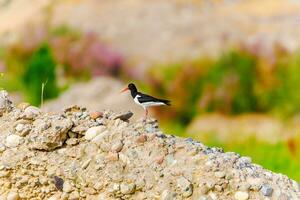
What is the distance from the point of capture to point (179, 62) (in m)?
15.5

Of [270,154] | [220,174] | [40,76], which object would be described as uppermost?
[40,76]

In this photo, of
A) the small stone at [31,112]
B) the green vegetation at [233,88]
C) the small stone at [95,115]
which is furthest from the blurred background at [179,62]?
the small stone at [31,112]

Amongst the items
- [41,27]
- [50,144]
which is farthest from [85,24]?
[50,144]

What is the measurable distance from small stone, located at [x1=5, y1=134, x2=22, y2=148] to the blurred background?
4879 millimetres

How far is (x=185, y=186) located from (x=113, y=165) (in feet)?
1.23

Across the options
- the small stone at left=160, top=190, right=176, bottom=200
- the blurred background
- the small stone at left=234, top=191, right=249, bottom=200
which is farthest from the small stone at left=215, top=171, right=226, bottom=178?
the blurred background

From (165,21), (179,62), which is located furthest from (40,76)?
(165,21)

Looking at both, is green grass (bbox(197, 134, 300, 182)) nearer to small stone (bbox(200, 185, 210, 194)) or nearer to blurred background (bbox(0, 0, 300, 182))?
blurred background (bbox(0, 0, 300, 182))

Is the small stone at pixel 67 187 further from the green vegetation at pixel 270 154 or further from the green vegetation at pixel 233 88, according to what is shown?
the green vegetation at pixel 233 88

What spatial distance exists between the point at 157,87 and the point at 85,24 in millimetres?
3330

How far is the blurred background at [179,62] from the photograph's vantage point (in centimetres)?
1321

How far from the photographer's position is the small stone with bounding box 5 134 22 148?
555cm

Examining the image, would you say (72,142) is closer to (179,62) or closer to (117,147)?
(117,147)

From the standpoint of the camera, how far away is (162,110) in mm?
13586
